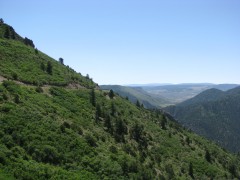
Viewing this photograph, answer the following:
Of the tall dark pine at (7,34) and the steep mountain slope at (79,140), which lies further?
the tall dark pine at (7,34)

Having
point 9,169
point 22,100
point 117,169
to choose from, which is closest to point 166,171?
point 117,169

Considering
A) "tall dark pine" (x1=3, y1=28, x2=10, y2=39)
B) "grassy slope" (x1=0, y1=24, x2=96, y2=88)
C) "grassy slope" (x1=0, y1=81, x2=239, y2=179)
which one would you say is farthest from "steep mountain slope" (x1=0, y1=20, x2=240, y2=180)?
"tall dark pine" (x1=3, y1=28, x2=10, y2=39)

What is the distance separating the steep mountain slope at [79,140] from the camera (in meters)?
34.6

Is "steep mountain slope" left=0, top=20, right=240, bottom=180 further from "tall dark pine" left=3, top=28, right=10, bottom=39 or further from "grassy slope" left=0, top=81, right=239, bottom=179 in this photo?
"tall dark pine" left=3, top=28, right=10, bottom=39

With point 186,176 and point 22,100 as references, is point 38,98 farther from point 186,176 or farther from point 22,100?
point 186,176

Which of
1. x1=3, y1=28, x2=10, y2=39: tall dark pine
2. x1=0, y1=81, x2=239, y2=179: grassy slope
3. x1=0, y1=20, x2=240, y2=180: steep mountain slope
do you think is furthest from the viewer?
x1=3, y1=28, x2=10, y2=39: tall dark pine

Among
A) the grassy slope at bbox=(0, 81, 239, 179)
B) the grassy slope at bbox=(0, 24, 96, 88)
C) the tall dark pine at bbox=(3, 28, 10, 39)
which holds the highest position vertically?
the tall dark pine at bbox=(3, 28, 10, 39)

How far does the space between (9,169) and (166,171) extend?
1182 inches

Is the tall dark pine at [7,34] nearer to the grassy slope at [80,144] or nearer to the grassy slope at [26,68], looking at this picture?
the grassy slope at [26,68]

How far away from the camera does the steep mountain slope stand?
34.6 m

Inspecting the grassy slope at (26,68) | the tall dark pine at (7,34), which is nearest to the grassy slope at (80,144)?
the grassy slope at (26,68)

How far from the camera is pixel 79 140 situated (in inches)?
1731

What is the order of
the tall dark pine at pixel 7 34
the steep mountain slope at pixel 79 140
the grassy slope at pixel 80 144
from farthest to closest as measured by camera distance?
1. the tall dark pine at pixel 7 34
2. the steep mountain slope at pixel 79 140
3. the grassy slope at pixel 80 144

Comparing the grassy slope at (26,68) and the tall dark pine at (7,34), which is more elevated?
the tall dark pine at (7,34)
